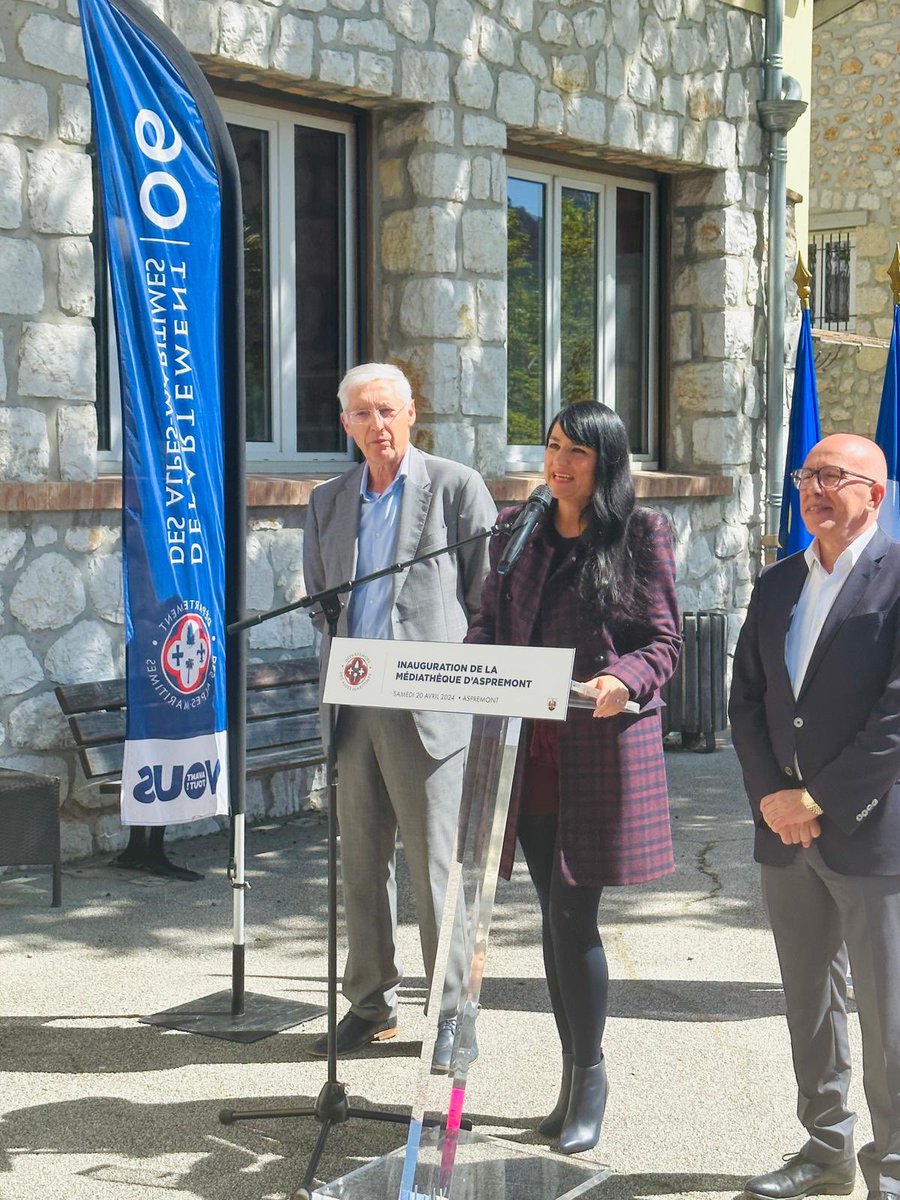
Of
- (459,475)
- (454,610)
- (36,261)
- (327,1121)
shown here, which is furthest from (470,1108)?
(36,261)

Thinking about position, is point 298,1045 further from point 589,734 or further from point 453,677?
point 453,677

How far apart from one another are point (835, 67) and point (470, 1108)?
16.1 metres

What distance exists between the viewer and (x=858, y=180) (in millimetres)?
17844

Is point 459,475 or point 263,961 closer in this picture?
point 459,475

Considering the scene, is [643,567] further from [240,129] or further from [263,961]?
[240,129]

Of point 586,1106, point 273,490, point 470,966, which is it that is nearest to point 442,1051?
point 470,966

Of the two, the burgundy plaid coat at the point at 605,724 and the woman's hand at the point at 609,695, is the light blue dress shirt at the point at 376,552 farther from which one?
the woman's hand at the point at 609,695

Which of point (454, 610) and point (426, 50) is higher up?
point (426, 50)

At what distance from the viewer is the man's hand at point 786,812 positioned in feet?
11.2

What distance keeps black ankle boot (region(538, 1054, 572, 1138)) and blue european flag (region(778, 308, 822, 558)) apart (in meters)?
3.68

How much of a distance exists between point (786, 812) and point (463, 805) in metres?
0.71

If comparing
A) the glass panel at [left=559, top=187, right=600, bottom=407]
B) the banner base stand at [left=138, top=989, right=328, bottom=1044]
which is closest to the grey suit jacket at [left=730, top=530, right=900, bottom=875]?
the banner base stand at [left=138, top=989, right=328, bottom=1044]

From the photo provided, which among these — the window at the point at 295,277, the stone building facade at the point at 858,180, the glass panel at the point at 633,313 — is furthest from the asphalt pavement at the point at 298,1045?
the stone building facade at the point at 858,180

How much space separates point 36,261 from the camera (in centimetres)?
641
